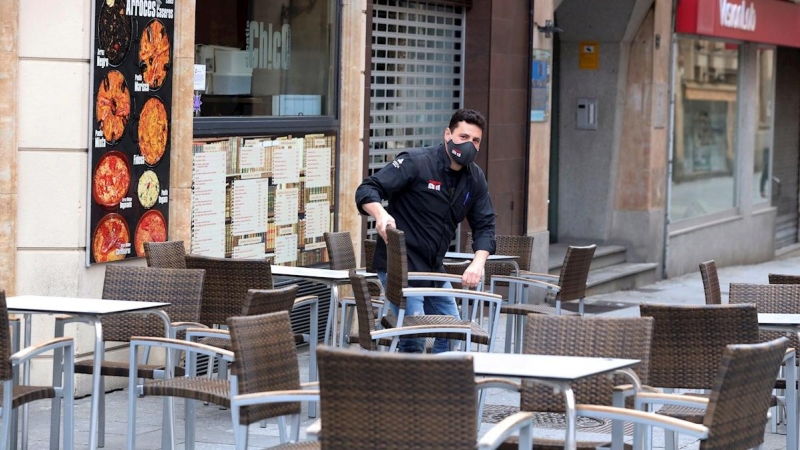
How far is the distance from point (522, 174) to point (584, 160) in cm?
298

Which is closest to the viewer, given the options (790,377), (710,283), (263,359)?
(263,359)

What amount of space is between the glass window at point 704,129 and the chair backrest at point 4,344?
43.9ft

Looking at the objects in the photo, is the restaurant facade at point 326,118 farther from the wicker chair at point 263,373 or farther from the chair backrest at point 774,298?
the chair backrest at point 774,298

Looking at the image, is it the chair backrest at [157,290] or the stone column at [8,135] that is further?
the stone column at [8,135]

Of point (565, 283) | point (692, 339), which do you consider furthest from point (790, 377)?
point (565, 283)

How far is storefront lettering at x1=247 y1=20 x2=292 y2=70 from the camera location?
10.7m

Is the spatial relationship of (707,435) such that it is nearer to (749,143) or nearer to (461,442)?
(461,442)

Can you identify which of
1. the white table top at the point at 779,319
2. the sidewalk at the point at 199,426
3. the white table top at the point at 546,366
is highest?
the white table top at the point at 546,366

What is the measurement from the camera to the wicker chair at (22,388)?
5734 millimetres

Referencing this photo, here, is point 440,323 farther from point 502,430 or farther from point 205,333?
point 502,430

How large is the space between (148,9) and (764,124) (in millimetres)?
14731

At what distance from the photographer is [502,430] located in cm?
457

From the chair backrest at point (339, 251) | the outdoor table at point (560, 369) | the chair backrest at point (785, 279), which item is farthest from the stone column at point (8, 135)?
the chair backrest at point (785, 279)

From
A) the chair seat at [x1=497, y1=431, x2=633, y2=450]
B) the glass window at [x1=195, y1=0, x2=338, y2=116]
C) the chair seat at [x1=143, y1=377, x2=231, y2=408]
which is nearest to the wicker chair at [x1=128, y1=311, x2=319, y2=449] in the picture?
the chair seat at [x1=143, y1=377, x2=231, y2=408]
